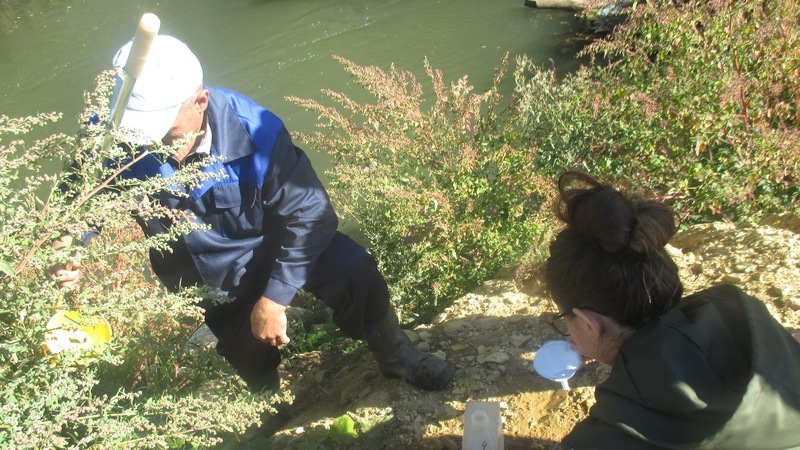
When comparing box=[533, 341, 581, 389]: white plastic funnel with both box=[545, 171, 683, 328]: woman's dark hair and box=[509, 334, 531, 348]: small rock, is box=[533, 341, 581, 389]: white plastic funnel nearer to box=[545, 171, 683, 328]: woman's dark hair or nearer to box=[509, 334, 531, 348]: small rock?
box=[509, 334, 531, 348]: small rock

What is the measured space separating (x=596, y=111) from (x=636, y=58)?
0.55 m

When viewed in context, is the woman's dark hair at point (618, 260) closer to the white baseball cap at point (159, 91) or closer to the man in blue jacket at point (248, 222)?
the man in blue jacket at point (248, 222)

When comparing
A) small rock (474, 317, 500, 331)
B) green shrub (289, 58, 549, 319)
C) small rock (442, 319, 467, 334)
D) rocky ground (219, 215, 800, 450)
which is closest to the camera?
rocky ground (219, 215, 800, 450)

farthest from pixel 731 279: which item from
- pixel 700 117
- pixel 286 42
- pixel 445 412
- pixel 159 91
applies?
pixel 286 42

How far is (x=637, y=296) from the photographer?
5.66 ft

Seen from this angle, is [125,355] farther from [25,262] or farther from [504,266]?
[504,266]

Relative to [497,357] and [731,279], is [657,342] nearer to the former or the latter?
[497,357]

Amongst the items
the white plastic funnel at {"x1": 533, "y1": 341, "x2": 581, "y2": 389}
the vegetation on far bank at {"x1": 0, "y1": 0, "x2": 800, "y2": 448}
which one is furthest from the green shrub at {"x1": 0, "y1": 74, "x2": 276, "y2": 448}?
the white plastic funnel at {"x1": 533, "y1": 341, "x2": 581, "y2": 389}

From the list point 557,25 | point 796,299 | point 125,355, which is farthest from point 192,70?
point 557,25

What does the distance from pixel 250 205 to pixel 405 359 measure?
1.02 metres

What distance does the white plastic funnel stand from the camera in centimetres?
274

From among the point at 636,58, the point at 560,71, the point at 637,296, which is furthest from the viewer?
the point at 560,71

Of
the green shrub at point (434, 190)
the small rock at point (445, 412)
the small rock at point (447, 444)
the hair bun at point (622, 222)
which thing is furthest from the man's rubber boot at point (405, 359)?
the hair bun at point (622, 222)

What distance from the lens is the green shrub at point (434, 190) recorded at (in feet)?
13.3
